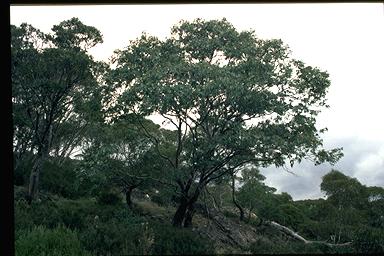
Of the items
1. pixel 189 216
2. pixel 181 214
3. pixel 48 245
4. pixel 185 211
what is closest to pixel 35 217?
pixel 48 245

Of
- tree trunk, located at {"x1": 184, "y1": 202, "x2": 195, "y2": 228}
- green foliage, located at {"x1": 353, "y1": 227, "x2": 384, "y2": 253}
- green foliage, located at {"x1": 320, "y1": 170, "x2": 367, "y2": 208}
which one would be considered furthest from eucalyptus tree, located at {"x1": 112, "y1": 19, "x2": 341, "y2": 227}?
green foliage, located at {"x1": 320, "y1": 170, "x2": 367, "y2": 208}

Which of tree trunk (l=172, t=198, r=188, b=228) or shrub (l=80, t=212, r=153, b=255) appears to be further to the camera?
tree trunk (l=172, t=198, r=188, b=228)

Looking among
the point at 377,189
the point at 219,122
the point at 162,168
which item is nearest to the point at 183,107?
the point at 219,122

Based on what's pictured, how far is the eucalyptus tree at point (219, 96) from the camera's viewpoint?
12.2m

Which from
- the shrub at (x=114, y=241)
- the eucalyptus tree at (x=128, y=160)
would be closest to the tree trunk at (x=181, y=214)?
the eucalyptus tree at (x=128, y=160)

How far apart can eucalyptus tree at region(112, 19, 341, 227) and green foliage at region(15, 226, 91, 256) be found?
4.88 meters

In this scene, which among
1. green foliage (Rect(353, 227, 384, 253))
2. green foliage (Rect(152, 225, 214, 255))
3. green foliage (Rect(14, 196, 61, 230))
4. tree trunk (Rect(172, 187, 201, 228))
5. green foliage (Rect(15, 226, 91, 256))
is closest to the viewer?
green foliage (Rect(15, 226, 91, 256))

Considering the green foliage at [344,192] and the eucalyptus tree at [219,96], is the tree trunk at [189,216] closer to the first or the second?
the eucalyptus tree at [219,96]

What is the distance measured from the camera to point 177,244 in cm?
959

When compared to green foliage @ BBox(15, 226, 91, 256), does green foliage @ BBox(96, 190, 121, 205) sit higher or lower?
higher

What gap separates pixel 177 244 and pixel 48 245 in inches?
118

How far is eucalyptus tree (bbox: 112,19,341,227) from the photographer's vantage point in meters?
12.2

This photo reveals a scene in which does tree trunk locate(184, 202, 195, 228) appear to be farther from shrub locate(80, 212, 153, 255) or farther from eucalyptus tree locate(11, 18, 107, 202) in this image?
eucalyptus tree locate(11, 18, 107, 202)

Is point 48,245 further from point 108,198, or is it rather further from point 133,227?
point 108,198
